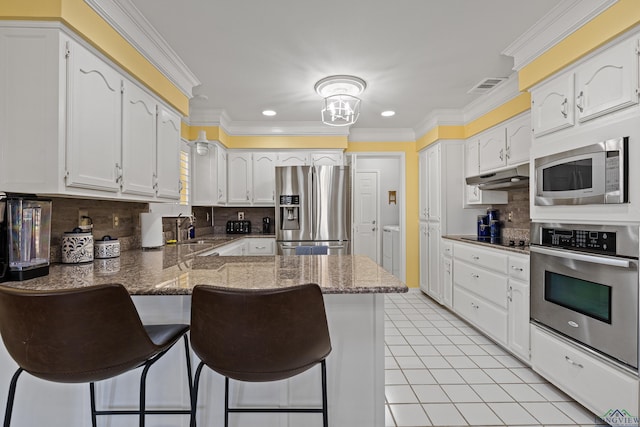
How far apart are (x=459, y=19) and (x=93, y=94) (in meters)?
2.21

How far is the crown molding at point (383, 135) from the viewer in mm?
4855

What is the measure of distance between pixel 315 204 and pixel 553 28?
2.83m

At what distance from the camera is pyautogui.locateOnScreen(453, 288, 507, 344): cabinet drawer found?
2768 mm

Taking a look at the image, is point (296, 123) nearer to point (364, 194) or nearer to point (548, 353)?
point (364, 194)

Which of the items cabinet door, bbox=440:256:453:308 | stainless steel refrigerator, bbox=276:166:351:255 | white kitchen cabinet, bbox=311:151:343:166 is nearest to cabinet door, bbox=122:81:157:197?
stainless steel refrigerator, bbox=276:166:351:255

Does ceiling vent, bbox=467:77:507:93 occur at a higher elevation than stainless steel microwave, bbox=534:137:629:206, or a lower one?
higher

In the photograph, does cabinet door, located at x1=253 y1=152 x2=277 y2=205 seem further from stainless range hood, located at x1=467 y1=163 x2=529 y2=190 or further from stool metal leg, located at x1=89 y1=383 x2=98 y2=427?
stool metal leg, located at x1=89 y1=383 x2=98 y2=427

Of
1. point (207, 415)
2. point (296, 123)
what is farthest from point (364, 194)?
point (207, 415)

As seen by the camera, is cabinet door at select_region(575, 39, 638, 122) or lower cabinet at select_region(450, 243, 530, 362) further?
lower cabinet at select_region(450, 243, 530, 362)

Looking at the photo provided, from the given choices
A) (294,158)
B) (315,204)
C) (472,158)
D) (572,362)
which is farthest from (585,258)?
(294,158)

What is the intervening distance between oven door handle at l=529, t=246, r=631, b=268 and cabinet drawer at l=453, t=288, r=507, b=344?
76 centimetres

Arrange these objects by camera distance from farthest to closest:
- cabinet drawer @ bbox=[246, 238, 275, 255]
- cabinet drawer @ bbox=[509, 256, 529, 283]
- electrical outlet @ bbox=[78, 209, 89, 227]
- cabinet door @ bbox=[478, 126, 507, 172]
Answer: cabinet drawer @ bbox=[246, 238, 275, 255]
cabinet door @ bbox=[478, 126, 507, 172]
cabinet drawer @ bbox=[509, 256, 529, 283]
electrical outlet @ bbox=[78, 209, 89, 227]

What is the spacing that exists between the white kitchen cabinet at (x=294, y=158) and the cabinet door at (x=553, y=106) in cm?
278

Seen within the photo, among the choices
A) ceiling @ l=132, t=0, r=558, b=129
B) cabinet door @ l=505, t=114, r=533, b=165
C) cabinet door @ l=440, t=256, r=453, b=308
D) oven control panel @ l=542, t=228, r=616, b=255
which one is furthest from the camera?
cabinet door @ l=440, t=256, r=453, b=308
